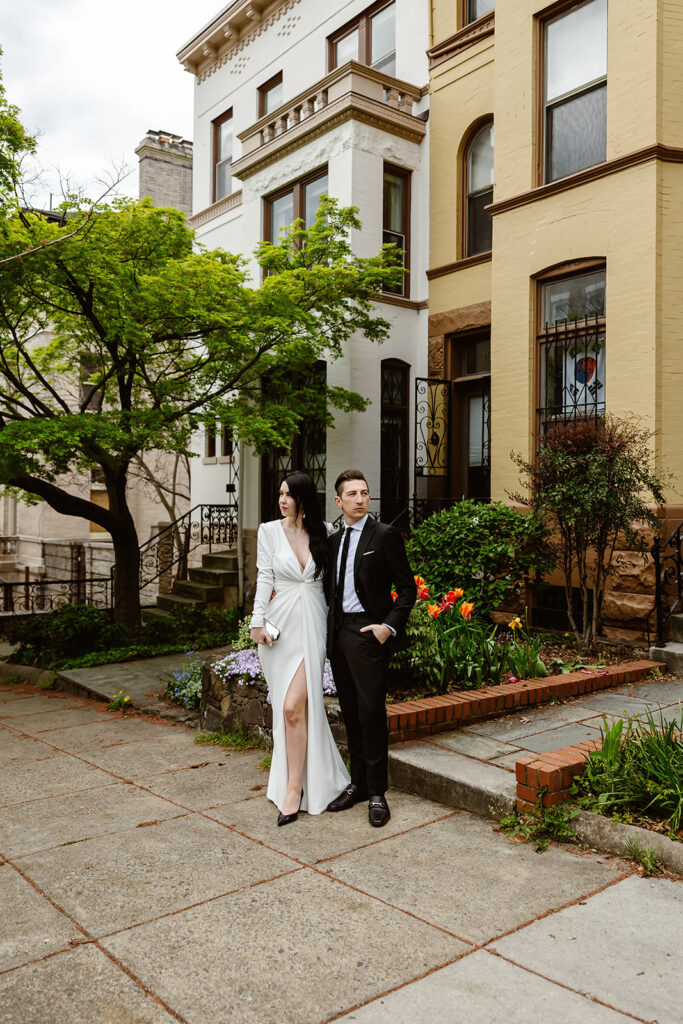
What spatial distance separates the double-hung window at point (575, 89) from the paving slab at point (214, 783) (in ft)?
27.4

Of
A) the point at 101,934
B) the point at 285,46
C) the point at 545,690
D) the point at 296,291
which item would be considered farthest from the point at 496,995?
the point at 285,46

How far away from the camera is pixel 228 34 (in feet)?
59.4

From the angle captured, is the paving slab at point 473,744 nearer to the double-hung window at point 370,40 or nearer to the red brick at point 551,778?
the red brick at point 551,778

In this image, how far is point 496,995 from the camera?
289cm

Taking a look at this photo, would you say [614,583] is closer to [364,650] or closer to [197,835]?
[364,650]

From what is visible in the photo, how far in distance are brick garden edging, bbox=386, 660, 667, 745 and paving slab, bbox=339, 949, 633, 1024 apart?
2.46m

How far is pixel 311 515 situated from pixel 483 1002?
2814mm

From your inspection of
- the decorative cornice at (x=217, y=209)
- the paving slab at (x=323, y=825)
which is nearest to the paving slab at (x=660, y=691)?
the paving slab at (x=323, y=825)

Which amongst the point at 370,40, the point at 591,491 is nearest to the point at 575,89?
the point at 591,491

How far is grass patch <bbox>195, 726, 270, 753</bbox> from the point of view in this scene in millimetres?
6312

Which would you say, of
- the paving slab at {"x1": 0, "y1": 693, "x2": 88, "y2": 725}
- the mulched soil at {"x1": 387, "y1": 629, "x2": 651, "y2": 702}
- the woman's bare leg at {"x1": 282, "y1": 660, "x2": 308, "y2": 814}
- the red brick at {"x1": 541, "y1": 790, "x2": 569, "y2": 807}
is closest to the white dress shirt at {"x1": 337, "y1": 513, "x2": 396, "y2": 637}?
the woman's bare leg at {"x1": 282, "y1": 660, "x2": 308, "y2": 814}

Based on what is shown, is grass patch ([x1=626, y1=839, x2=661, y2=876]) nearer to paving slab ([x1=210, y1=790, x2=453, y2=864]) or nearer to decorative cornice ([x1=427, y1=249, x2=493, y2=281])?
paving slab ([x1=210, y1=790, x2=453, y2=864])

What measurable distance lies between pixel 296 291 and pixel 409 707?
283 inches

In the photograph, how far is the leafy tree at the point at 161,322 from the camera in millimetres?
10508
